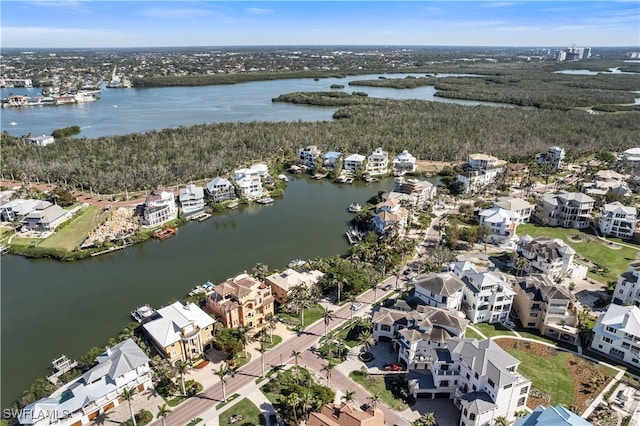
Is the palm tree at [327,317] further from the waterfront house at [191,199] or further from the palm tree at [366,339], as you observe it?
the waterfront house at [191,199]

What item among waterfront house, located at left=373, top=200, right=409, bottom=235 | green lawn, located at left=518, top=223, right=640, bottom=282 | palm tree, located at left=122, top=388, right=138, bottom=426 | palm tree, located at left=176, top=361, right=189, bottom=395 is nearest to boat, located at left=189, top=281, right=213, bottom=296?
palm tree, located at left=176, top=361, right=189, bottom=395

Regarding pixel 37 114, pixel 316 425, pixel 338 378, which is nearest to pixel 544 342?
pixel 338 378

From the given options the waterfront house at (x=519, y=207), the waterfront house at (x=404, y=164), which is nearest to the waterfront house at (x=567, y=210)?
the waterfront house at (x=519, y=207)

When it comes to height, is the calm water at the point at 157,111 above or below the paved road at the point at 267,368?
above

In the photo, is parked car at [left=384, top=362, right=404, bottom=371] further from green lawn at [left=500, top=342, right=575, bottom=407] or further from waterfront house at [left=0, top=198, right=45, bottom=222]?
waterfront house at [left=0, top=198, right=45, bottom=222]

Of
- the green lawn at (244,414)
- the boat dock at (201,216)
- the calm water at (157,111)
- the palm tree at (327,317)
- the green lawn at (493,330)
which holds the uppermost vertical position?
the calm water at (157,111)
